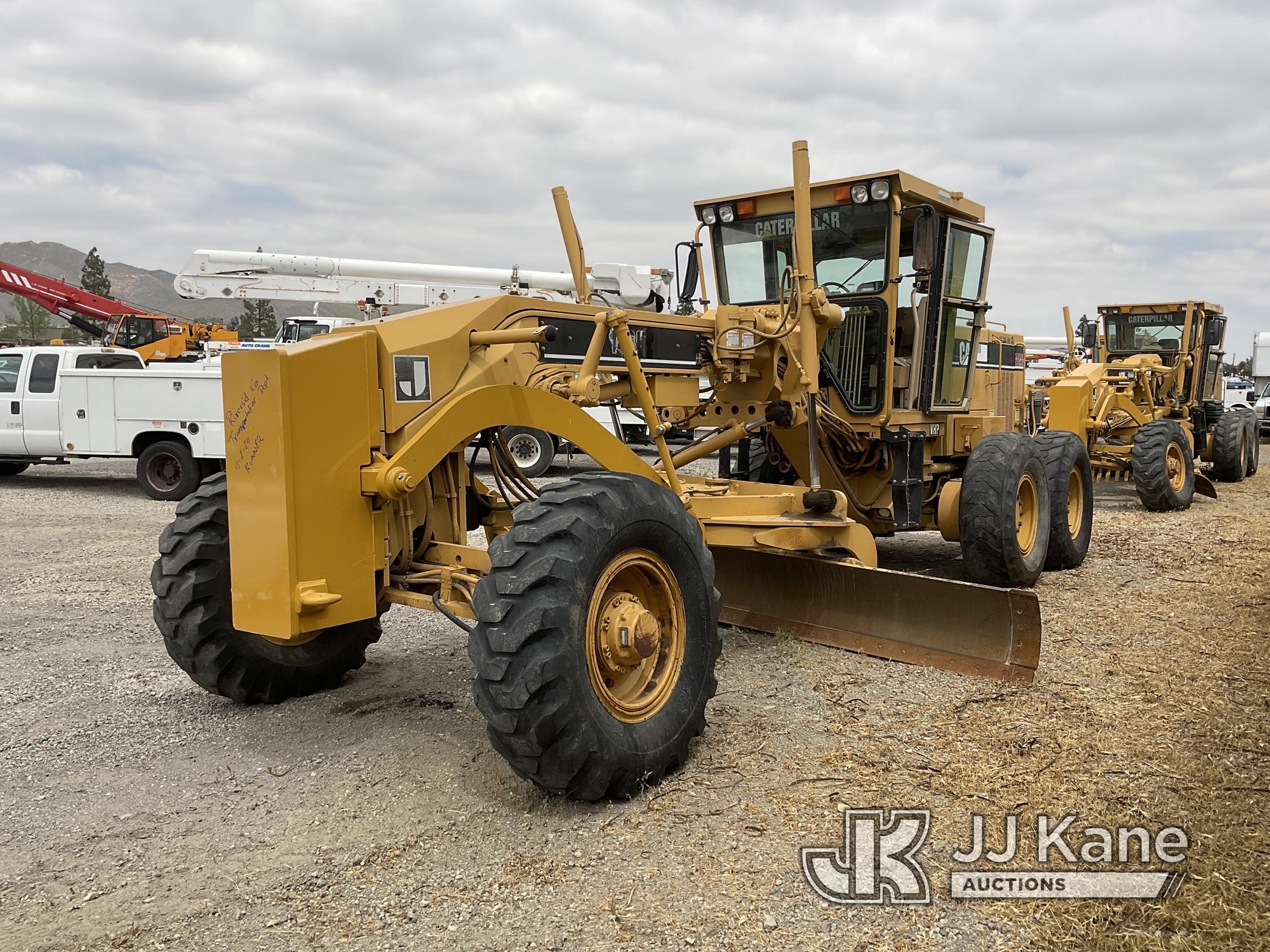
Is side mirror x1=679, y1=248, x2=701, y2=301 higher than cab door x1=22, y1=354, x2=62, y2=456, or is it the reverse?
side mirror x1=679, y1=248, x2=701, y2=301

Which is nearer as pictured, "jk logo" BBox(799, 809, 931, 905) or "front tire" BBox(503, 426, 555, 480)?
"jk logo" BBox(799, 809, 931, 905)

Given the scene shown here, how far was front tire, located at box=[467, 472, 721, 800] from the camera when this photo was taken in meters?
3.56

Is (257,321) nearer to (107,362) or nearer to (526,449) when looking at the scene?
(107,362)

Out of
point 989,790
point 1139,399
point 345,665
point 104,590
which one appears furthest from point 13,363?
point 1139,399

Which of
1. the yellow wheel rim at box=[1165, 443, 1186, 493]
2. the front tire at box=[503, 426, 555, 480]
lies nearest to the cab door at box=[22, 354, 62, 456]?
the front tire at box=[503, 426, 555, 480]

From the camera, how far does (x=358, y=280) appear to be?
18.3 meters

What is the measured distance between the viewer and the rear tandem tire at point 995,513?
6945mm

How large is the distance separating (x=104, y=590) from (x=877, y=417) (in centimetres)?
600

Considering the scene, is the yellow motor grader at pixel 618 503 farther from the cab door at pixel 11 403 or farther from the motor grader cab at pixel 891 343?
the cab door at pixel 11 403

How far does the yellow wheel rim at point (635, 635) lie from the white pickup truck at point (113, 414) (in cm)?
1032

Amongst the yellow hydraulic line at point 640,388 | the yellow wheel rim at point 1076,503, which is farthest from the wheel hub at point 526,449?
the yellow hydraulic line at point 640,388

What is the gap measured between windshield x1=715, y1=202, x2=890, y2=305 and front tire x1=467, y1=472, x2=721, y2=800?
3321mm

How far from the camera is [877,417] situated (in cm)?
712

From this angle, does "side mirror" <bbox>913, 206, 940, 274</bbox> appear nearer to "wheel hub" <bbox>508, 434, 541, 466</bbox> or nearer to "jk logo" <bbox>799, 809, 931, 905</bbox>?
"jk logo" <bbox>799, 809, 931, 905</bbox>
